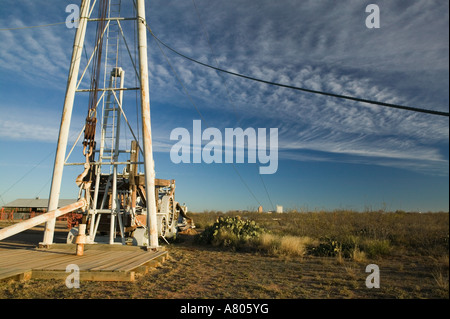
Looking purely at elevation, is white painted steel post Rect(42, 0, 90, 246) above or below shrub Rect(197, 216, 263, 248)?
above

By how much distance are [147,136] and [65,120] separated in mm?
2875

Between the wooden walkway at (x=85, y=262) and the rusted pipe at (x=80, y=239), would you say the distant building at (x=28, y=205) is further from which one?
the rusted pipe at (x=80, y=239)

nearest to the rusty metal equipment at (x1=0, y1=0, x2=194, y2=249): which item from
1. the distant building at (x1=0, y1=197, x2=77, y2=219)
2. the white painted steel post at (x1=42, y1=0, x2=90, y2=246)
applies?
the white painted steel post at (x1=42, y1=0, x2=90, y2=246)

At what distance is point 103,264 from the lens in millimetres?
7109

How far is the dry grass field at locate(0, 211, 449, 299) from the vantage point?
18.7 ft

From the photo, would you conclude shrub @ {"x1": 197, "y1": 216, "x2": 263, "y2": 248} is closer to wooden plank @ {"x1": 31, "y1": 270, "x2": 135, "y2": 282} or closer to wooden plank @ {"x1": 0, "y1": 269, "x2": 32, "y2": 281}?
wooden plank @ {"x1": 31, "y1": 270, "x2": 135, "y2": 282}

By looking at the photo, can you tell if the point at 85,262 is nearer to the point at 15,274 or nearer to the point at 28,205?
the point at 15,274

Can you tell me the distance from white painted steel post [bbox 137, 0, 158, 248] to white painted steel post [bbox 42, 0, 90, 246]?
218cm

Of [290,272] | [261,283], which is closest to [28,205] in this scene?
[290,272]

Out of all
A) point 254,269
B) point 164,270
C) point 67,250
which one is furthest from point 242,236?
point 67,250

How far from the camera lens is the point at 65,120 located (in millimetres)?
9922

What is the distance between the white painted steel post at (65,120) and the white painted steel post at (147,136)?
7.15 ft

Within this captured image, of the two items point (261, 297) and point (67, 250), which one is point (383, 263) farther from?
point (67, 250)
